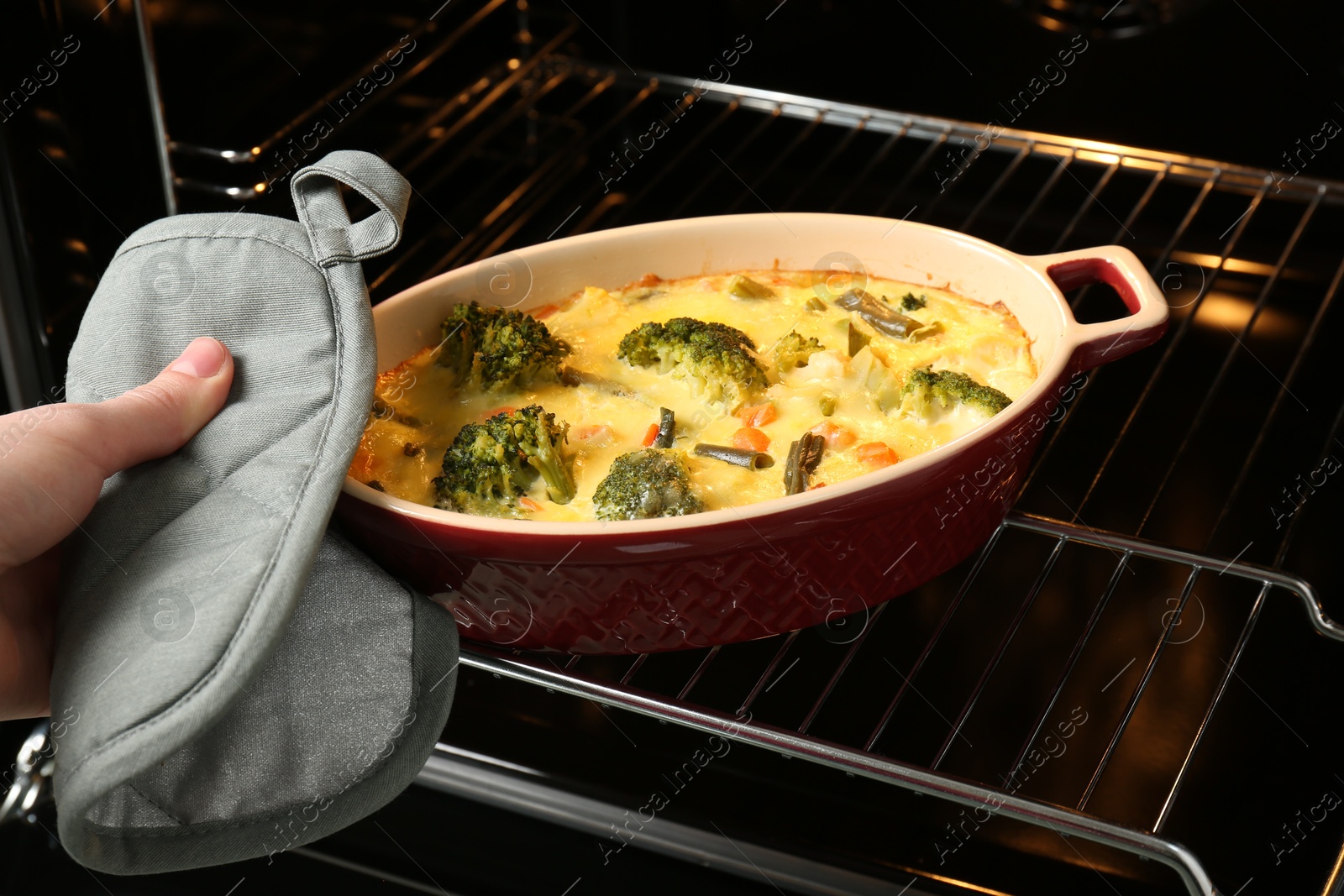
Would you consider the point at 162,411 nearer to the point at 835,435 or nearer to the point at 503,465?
the point at 503,465

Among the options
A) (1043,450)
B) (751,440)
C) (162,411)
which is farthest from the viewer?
(1043,450)

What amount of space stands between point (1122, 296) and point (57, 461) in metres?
0.86

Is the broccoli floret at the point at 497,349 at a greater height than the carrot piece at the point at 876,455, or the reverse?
the broccoli floret at the point at 497,349

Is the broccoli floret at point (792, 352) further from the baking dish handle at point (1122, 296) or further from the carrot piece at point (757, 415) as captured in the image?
the baking dish handle at point (1122, 296)

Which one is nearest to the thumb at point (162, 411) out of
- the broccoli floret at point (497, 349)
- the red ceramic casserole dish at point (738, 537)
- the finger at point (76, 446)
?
the finger at point (76, 446)

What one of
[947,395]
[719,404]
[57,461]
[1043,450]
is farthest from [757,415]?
[57,461]

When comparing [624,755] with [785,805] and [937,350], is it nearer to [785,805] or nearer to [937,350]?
[785,805]

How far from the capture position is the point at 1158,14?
58.7 inches

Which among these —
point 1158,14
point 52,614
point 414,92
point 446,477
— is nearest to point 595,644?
point 446,477

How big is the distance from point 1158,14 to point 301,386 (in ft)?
3.71

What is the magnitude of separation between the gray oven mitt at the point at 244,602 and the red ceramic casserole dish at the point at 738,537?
5 centimetres

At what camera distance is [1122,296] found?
3.64 ft

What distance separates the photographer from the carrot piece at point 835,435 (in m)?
1.08

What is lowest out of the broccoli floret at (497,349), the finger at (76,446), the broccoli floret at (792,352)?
the broccoli floret at (792,352)
